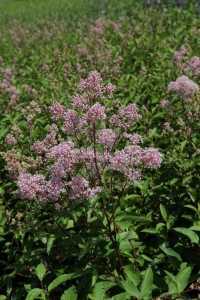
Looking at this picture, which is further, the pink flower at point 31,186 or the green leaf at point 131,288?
the pink flower at point 31,186

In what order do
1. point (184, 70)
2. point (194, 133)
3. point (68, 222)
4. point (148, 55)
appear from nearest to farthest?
1. point (68, 222)
2. point (194, 133)
3. point (184, 70)
4. point (148, 55)

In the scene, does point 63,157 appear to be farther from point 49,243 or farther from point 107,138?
point 49,243

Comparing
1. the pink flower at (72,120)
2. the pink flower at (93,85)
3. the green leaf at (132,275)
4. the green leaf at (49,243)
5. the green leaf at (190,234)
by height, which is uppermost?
the pink flower at (93,85)

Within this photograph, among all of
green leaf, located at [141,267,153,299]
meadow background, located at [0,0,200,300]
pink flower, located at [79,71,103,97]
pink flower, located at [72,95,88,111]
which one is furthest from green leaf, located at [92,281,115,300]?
pink flower, located at [79,71,103,97]

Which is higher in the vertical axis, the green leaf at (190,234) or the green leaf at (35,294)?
the green leaf at (190,234)

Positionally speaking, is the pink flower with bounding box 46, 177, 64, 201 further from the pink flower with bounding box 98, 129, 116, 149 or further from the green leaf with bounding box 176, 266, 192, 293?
the green leaf with bounding box 176, 266, 192, 293

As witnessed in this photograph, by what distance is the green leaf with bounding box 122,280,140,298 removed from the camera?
3113 millimetres

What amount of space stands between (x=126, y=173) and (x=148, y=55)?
19.7ft

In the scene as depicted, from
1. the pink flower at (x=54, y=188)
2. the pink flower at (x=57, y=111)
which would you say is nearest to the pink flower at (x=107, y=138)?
the pink flower at (x=54, y=188)

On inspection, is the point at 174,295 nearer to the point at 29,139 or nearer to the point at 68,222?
the point at 68,222

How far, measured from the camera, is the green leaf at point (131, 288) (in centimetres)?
311

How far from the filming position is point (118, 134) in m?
3.93

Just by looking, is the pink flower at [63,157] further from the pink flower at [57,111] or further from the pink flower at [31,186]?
the pink flower at [57,111]

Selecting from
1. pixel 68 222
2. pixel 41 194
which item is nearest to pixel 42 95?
pixel 68 222
